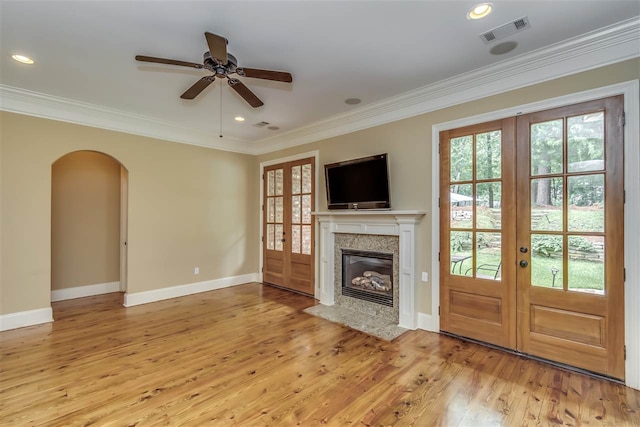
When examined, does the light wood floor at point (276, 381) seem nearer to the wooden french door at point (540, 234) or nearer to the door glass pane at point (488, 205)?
the wooden french door at point (540, 234)

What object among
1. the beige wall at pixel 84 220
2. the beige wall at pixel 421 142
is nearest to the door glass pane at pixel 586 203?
the beige wall at pixel 421 142

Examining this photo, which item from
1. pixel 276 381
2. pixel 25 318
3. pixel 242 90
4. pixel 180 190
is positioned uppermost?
pixel 242 90

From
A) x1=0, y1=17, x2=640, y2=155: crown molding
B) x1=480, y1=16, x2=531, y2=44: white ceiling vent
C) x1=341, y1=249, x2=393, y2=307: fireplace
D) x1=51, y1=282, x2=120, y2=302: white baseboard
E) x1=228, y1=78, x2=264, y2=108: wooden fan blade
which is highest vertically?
x1=480, y1=16, x2=531, y2=44: white ceiling vent

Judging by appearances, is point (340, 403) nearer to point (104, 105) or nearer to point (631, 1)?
point (631, 1)

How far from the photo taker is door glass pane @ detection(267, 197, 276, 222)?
5734mm

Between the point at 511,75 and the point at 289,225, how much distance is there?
384 centimetres

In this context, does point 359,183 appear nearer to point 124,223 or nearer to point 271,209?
point 271,209

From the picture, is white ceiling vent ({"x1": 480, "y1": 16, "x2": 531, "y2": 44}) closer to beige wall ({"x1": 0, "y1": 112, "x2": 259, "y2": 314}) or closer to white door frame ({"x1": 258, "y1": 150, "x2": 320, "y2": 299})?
white door frame ({"x1": 258, "y1": 150, "x2": 320, "y2": 299})

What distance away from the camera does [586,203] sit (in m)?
2.53

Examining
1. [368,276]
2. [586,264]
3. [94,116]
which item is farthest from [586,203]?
[94,116]

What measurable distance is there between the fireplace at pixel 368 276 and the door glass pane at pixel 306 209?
3.28 ft

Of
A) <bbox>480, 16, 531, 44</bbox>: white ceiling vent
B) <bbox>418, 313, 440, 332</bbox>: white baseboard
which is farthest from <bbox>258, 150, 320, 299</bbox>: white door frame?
<bbox>480, 16, 531, 44</bbox>: white ceiling vent

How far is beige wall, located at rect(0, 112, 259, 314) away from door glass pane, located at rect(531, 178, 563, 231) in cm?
467

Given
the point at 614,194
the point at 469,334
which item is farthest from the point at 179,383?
the point at 614,194
